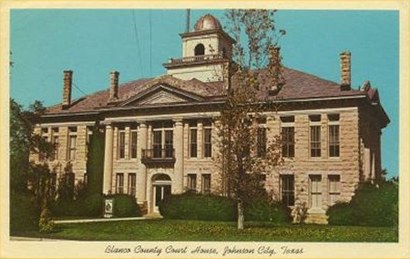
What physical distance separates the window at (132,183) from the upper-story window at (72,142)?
1832 mm

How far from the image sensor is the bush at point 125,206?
1759cm

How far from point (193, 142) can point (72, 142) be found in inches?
140

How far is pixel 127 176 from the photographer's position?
1886cm

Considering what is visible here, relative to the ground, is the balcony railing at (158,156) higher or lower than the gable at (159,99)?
lower

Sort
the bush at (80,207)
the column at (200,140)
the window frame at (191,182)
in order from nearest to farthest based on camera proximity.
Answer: the bush at (80,207), the window frame at (191,182), the column at (200,140)

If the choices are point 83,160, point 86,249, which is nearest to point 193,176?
point 83,160

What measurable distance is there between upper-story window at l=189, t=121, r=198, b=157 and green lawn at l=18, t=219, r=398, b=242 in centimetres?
270

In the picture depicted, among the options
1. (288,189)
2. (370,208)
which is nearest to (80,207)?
(288,189)

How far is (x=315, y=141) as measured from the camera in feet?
60.5

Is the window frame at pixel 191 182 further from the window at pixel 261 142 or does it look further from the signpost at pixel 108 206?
the window at pixel 261 142

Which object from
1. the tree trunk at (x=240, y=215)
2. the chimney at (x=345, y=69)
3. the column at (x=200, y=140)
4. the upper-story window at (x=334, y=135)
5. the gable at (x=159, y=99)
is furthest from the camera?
the gable at (x=159, y=99)

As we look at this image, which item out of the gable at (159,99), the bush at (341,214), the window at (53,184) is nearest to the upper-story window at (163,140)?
the gable at (159,99)

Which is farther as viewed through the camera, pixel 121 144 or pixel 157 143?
pixel 121 144

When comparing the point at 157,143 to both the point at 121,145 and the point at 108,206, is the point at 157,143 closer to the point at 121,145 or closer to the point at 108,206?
the point at 121,145
